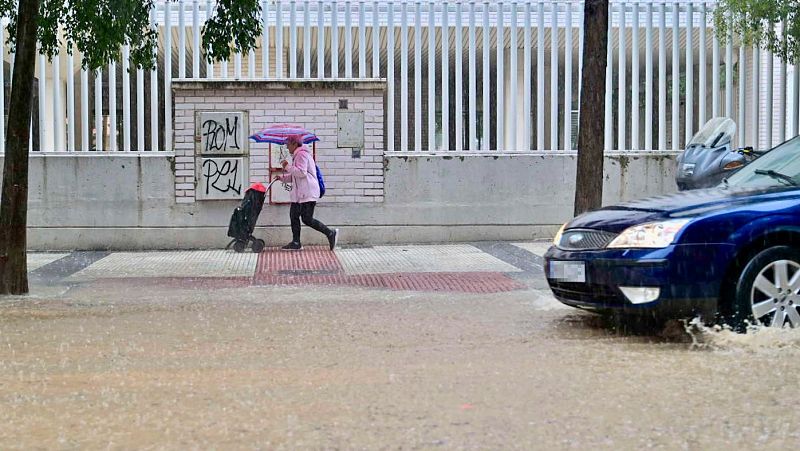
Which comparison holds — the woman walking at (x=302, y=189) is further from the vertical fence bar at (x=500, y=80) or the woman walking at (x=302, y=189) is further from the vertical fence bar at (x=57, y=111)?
the vertical fence bar at (x=57, y=111)

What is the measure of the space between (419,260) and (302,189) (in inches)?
76.7

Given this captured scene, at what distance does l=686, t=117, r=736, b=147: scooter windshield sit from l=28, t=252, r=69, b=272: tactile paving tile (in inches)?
338

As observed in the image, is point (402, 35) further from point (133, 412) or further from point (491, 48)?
point (133, 412)

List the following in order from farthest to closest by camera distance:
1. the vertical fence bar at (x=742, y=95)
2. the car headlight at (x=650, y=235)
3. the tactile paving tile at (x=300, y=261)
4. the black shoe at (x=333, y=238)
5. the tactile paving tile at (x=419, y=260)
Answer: the vertical fence bar at (x=742, y=95) → the black shoe at (x=333, y=238) → the tactile paving tile at (x=300, y=261) → the tactile paving tile at (x=419, y=260) → the car headlight at (x=650, y=235)

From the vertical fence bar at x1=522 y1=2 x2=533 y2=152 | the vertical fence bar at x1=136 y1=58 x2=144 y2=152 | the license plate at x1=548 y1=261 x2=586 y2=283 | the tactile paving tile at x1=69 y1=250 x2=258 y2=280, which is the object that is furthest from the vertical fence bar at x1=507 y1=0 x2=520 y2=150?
the license plate at x1=548 y1=261 x2=586 y2=283

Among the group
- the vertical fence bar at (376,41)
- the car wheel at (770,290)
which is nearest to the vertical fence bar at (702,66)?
the vertical fence bar at (376,41)

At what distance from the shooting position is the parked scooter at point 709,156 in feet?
43.0

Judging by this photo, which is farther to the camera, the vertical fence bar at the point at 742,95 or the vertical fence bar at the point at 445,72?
the vertical fence bar at the point at 742,95

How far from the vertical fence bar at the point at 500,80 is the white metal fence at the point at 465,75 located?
17 millimetres

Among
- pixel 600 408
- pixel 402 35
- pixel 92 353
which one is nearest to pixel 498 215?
pixel 402 35

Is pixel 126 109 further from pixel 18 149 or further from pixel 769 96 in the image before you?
pixel 769 96

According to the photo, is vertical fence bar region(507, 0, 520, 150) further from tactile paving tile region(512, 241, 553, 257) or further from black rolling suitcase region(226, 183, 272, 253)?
black rolling suitcase region(226, 183, 272, 253)

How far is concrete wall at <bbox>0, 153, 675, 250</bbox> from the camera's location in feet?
45.9

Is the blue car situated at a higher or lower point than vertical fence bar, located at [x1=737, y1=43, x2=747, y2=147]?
lower
